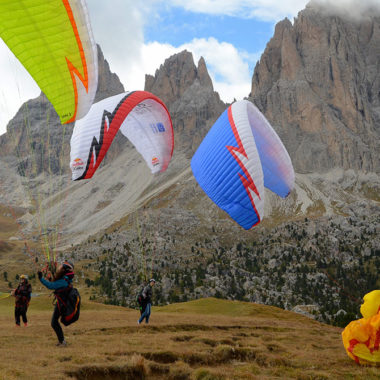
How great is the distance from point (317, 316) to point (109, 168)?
135m

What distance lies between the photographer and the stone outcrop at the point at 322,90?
498 ft

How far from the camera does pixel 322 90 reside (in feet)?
527

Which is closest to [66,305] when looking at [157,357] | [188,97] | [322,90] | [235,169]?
[157,357]

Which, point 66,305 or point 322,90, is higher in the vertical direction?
point 322,90

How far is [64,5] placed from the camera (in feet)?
32.8

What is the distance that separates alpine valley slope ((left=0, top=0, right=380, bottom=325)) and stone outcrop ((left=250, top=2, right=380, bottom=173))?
1.61ft

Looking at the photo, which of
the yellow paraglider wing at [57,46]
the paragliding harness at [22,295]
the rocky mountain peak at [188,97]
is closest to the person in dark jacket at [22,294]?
the paragliding harness at [22,295]

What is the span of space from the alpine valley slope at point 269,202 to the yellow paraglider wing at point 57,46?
54222mm

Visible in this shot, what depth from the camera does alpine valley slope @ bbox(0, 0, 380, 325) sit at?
8200cm

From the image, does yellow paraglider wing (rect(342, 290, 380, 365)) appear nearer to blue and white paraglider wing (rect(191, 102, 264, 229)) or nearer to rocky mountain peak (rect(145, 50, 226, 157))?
blue and white paraglider wing (rect(191, 102, 264, 229))

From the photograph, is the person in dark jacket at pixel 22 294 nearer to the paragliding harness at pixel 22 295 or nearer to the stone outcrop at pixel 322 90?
the paragliding harness at pixel 22 295

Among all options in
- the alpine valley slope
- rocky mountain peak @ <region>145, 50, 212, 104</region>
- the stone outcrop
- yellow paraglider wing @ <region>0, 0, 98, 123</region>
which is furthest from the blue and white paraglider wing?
rocky mountain peak @ <region>145, 50, 212, 104</region>

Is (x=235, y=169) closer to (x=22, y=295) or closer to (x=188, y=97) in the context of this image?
(x=22, y=295)

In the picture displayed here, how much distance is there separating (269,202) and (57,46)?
12266cm
